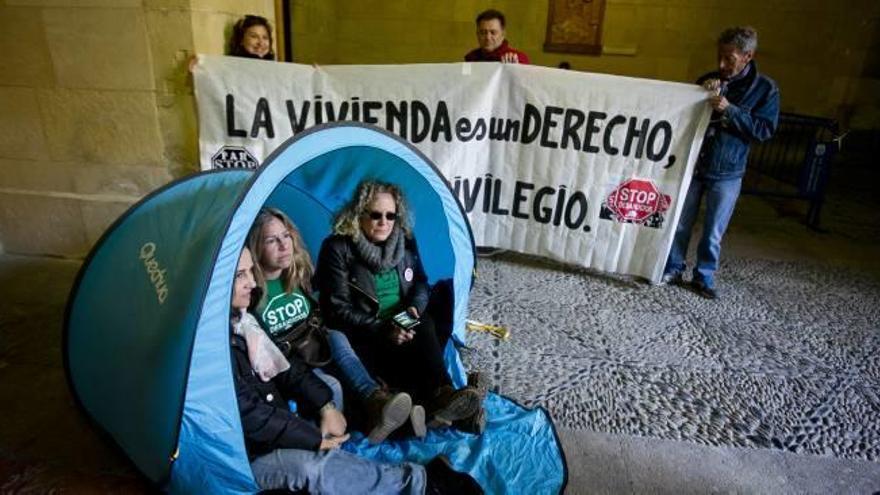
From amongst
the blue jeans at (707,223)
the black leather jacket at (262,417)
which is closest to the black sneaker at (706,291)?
the blue jeans at (707,223)

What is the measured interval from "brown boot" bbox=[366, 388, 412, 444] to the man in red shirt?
241 centimetres

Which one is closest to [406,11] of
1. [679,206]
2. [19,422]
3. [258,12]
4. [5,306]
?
[258,12]

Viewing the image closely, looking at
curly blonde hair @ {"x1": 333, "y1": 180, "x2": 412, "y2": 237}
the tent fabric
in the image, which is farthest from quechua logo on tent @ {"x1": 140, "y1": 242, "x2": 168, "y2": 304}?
the tent fabric

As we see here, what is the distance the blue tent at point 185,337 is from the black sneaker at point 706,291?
6.29 feet

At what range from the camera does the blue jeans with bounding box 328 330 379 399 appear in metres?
2.05

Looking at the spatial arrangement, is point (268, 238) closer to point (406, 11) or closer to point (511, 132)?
point (511, 132)

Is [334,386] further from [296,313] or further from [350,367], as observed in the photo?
[296,313]

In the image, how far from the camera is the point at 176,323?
155 cm

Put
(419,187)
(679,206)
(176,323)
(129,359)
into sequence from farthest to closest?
1. (679,206)
2. (419,187)
3. (129,359)
4. (176,323)

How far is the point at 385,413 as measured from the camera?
1903mm

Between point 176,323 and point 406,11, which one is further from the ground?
point 406,11

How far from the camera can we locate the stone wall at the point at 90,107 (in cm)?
309

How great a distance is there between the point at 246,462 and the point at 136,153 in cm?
260

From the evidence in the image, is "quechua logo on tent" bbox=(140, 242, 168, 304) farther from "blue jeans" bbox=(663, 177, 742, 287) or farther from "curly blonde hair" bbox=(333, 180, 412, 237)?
"blue jeans" bbox=(663, 177, 742, 287)
